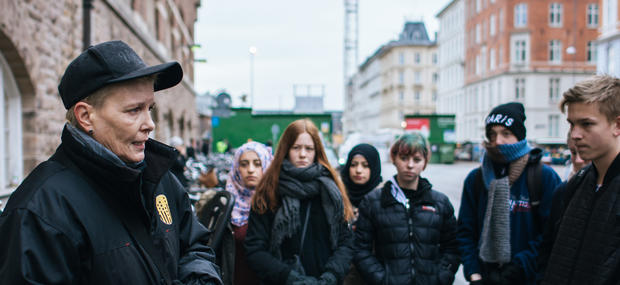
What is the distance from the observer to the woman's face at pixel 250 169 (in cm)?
425

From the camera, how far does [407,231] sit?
343cm

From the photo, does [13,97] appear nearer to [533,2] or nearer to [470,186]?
[470,186]

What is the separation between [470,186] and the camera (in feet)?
12.1

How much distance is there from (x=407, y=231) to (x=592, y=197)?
1281 millimetres

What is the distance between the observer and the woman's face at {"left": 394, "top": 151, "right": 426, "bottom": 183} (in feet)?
11.8

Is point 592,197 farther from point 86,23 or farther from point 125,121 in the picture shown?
point 86,23

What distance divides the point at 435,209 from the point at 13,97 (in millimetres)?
5424

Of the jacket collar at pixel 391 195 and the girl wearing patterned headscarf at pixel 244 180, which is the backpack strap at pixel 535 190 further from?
the girl wearing patterned headscarf at pixel 244 180

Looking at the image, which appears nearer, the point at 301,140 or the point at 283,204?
the point at 283,204

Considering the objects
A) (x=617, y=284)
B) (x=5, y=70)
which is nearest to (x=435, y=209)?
(x=617, y=284)

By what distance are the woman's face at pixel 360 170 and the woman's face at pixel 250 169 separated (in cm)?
93

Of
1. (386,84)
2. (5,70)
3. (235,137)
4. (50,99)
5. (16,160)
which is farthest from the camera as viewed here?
(386,84)

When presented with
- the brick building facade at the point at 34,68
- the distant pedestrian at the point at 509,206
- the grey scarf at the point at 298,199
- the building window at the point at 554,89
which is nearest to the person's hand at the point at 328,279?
the grey scarf at the point at 298,199

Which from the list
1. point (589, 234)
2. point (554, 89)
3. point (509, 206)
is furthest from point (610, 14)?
point (589, 234)
